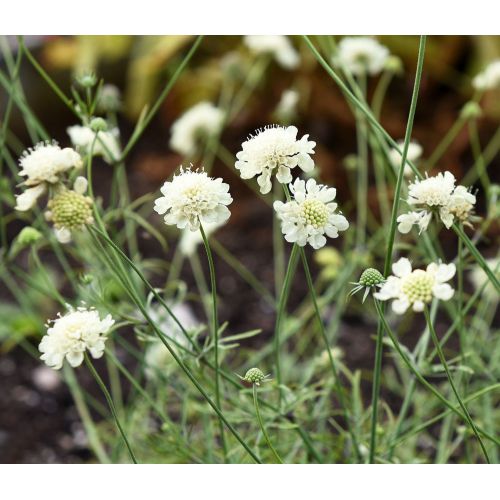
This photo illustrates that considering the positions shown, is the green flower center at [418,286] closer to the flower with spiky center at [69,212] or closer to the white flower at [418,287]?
the white flower at [418,287]

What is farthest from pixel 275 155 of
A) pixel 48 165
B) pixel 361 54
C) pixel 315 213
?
pixel 361 54

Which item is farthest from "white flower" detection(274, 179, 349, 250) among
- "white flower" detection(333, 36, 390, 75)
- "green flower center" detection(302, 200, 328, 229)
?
"white flower" detection(333, 36, 390, 75)

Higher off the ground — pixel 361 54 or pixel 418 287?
pixel 361 54

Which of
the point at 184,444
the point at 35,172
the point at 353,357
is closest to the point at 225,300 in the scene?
the point at 353,357

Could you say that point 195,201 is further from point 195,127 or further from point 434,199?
point 195,127

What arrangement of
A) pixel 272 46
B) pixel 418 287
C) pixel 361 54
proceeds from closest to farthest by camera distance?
pixel 418 287
pixel 361 54
pixel 272 46

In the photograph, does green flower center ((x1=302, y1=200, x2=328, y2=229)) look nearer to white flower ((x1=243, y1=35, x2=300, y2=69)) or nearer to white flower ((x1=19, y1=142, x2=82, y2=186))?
white flower ((x1=19, y1=142, x2=82, y2=186))

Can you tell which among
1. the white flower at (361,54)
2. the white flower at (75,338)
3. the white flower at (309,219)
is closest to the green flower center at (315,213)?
the white flower at (309,219)
